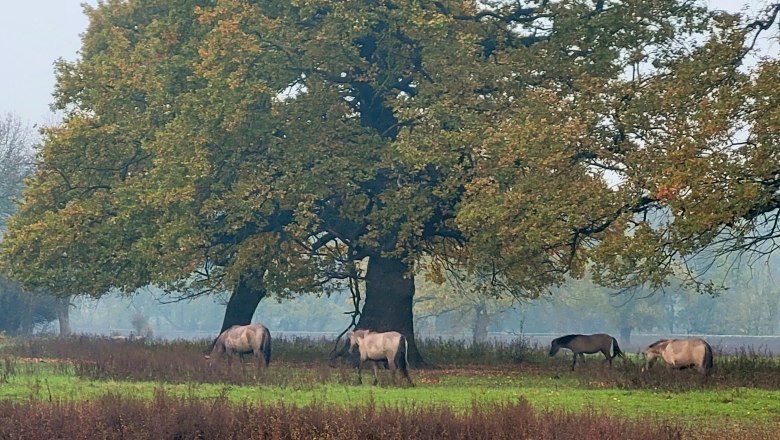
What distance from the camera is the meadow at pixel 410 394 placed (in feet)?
48.4

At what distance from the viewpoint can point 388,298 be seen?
106 feet

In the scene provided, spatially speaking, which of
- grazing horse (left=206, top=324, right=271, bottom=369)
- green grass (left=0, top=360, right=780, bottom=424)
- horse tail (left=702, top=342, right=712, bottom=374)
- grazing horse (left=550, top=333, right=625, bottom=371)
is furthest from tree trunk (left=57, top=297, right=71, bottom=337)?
horse tail (left=702, top=342, right=712, bottom=374)

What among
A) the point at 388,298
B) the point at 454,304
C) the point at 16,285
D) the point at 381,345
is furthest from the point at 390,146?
the point at 454,304

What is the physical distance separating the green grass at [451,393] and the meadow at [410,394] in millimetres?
39

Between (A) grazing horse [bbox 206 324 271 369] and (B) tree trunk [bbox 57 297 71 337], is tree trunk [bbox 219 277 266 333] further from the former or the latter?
(B) tree trunk [bbox 57 297 71 337]

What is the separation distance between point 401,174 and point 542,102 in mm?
5441

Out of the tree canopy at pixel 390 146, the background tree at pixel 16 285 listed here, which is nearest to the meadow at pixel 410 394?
the tree canopy at pixel 390 146

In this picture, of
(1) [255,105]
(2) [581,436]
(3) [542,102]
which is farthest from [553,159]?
(2) [581,436]

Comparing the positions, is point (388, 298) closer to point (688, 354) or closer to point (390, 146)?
point (390, 146)

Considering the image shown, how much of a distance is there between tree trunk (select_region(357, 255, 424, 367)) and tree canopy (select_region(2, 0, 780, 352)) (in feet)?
0.32

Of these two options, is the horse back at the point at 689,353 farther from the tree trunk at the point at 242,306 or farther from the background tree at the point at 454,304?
the background tree at the point at 454,304

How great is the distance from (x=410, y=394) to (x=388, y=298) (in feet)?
35.4

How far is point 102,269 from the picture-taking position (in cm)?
3338

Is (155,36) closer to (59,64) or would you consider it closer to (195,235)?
(59,64)
